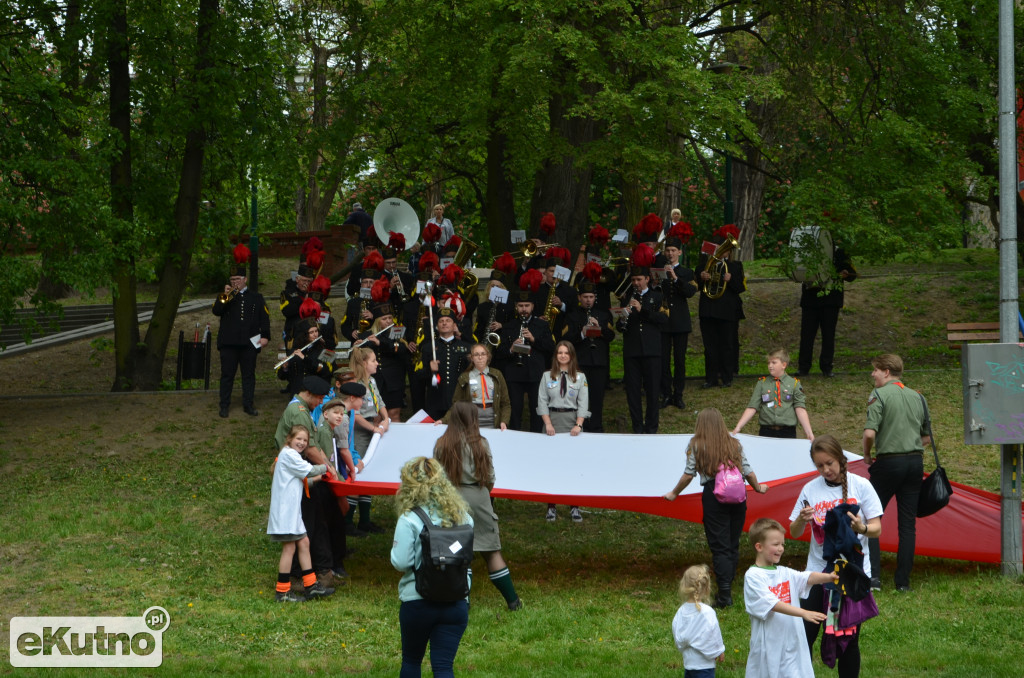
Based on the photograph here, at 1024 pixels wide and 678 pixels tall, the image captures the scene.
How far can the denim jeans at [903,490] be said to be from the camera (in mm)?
9133

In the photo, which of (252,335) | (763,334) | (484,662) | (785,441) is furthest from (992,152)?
(484,662)

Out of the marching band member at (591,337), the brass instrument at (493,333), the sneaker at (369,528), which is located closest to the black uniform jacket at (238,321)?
the brass instrument at (493,333)

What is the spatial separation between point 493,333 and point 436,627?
7.03 meters

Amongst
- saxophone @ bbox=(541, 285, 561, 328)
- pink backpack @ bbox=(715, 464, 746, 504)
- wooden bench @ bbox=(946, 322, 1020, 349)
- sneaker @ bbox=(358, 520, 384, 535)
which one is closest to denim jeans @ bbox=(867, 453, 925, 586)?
pink backpack @ bbox=(715, 464, 746, 504)

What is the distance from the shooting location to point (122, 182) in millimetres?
16922

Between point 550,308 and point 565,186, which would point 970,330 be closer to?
point 550,308

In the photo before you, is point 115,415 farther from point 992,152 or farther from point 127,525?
point 992,152

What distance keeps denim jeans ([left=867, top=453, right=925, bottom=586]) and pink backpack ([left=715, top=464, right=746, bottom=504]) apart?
4.01ft

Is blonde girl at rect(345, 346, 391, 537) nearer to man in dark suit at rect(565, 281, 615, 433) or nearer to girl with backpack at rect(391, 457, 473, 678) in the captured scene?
man in dark suit at rect(565, 281, 615, 433)

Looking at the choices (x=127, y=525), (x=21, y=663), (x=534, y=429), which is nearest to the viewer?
(x=21, y=663)

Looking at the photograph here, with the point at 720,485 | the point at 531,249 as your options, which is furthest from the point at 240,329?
the point at 720,485

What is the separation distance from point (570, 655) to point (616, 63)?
883cm

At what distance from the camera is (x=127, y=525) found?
11.2 metres

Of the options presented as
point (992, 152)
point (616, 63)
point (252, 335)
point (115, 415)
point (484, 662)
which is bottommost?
point (484, 662)
